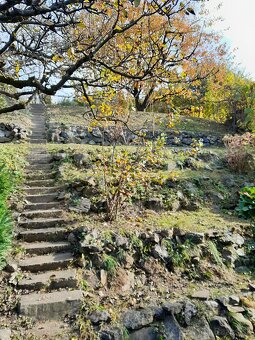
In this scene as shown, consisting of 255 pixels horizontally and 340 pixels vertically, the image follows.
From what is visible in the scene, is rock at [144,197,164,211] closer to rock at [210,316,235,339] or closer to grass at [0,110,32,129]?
rock at [210,316,235,339]

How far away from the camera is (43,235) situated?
4621 mm

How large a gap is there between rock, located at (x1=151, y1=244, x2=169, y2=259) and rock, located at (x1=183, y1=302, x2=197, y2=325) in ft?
2.94

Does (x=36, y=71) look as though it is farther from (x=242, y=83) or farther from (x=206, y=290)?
(x=242, y=83)

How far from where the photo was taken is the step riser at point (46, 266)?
404cm

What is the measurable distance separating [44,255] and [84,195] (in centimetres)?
148

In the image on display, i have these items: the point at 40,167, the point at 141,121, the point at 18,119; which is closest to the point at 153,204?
the point at 40,167

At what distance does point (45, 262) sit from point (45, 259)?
11cm

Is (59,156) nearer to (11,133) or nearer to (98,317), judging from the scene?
(11,133)

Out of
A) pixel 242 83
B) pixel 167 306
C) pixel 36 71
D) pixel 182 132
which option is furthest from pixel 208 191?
pixel 242 83

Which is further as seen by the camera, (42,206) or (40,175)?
(40,175)

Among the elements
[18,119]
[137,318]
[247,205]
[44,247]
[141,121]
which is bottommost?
[137,318]

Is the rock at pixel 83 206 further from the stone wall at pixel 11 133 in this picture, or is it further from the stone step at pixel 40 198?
the stone wall at pixel 11 133

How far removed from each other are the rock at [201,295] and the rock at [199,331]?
0.29 m

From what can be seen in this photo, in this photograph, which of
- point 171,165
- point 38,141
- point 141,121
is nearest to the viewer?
point 171,165
